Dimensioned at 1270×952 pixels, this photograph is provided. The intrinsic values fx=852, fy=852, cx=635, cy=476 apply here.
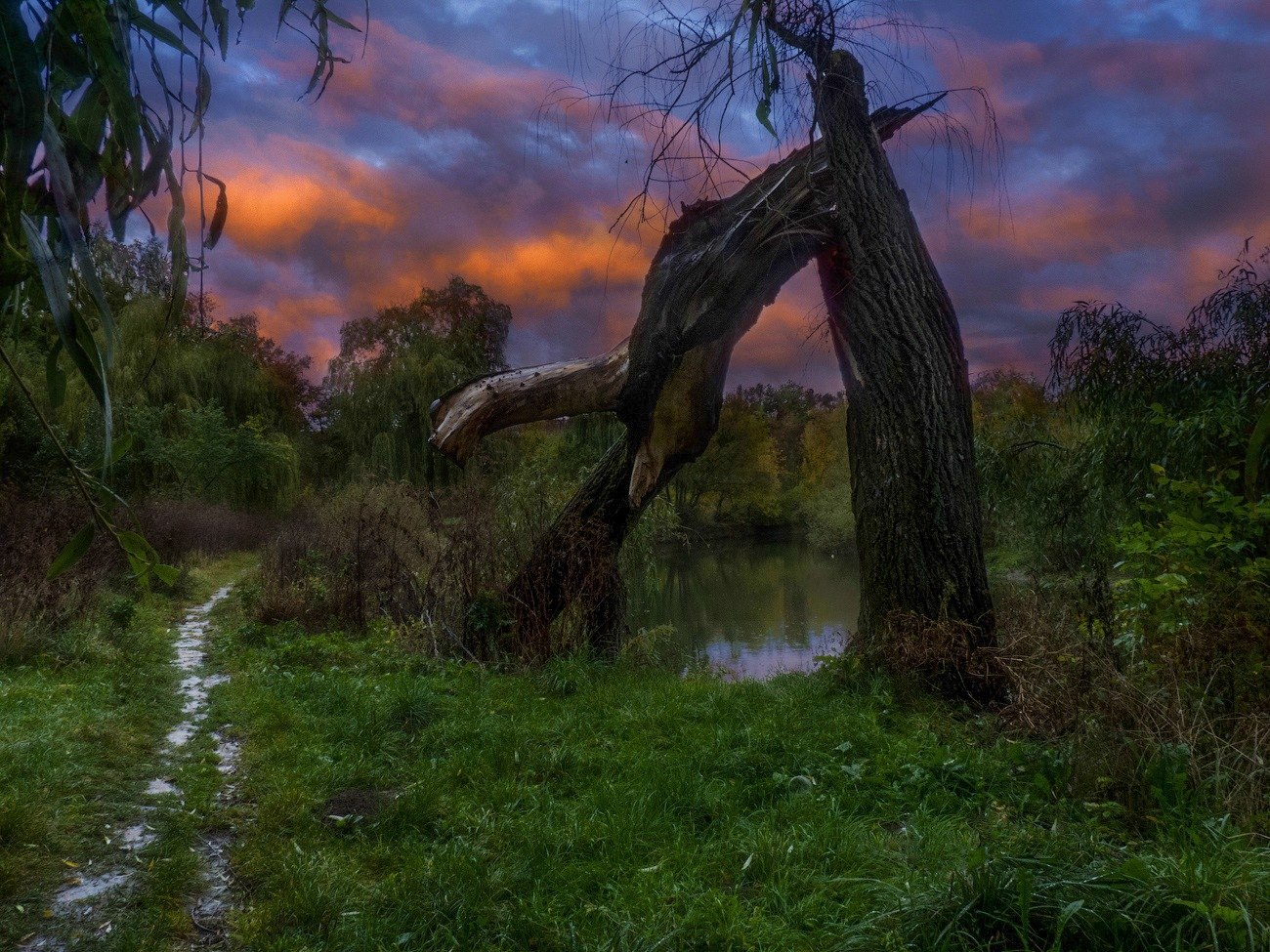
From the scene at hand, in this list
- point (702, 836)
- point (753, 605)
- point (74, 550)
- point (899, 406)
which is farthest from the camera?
point (753, 605)

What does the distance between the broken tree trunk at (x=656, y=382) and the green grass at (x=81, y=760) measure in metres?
2.94

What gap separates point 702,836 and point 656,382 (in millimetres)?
4054

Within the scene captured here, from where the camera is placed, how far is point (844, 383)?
5938 millimetres

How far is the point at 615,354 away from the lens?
275 inches

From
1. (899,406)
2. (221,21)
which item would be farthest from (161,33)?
(899,406)

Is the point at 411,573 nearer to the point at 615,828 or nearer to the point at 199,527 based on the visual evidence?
the point at 615,828

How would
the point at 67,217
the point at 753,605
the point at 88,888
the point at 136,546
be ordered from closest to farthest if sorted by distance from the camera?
1. the point at 67,217
2. the point at 136,546
3. the point at 88,888
4. the point at 753,605

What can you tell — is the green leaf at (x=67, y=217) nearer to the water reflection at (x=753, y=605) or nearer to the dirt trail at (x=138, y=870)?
the dirt trail at (x=138, y=870)

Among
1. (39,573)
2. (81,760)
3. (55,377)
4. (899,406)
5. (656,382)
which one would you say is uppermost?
(656,382)

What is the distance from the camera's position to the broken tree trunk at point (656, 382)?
6.34 meters

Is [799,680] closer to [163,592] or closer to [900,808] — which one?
[900,808]

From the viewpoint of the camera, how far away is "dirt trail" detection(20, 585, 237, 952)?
2967mm

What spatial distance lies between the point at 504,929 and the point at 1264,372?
7.05 metres

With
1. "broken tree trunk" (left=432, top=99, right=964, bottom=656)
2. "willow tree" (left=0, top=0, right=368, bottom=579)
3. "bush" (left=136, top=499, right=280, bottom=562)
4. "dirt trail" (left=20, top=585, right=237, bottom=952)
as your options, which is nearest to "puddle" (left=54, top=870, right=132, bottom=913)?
"dirt trail" (left=20, top=585, right=237, bottom=952)
